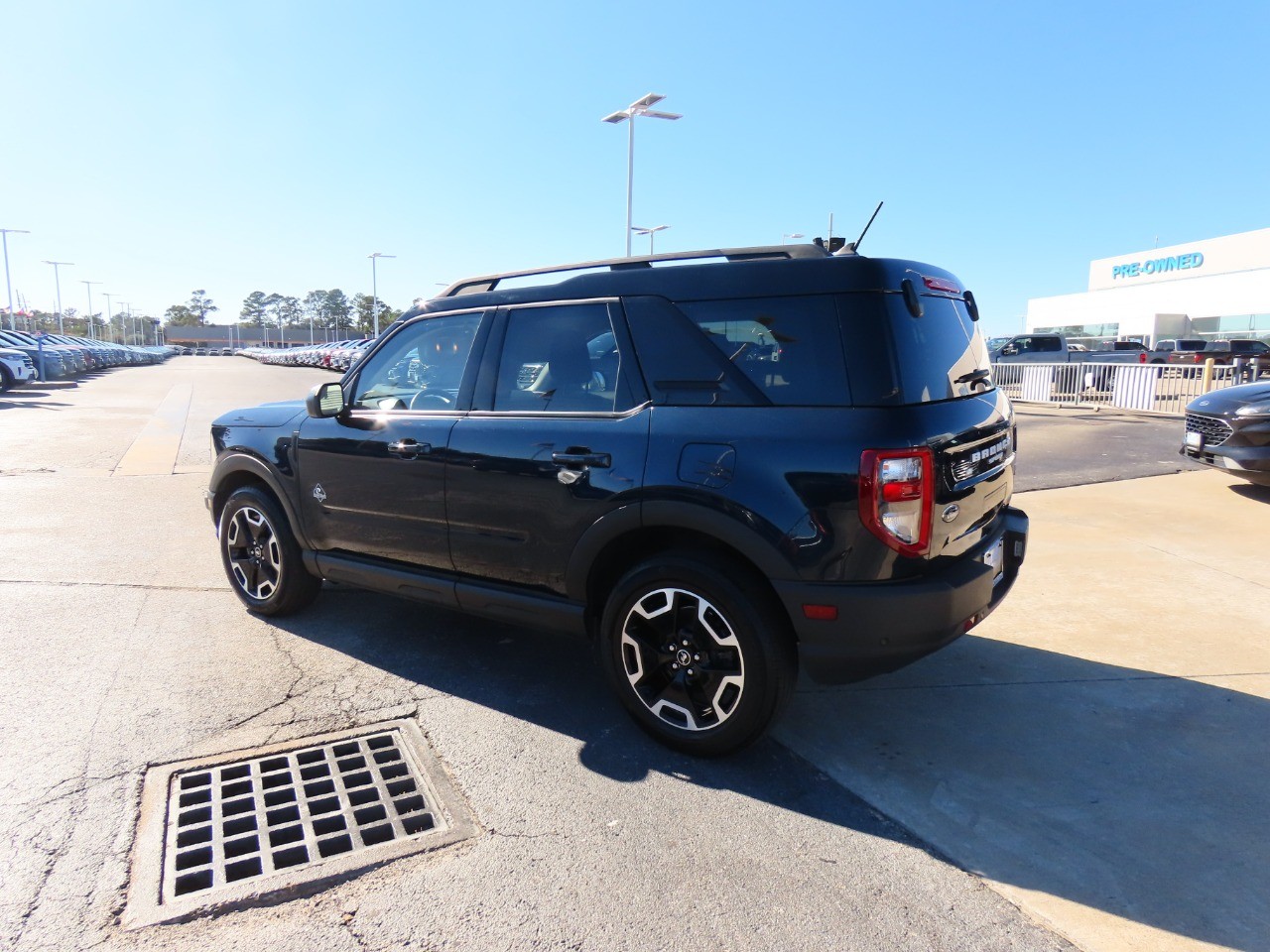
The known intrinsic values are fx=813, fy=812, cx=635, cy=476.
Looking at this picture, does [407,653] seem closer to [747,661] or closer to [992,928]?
[747,661]

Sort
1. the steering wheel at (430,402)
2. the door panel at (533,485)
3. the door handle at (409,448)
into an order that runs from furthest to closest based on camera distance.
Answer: the steering wheel at (430,402) < the door handle at (409,448) < the door panel at (533,485)

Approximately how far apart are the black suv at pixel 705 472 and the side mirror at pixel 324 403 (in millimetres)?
187

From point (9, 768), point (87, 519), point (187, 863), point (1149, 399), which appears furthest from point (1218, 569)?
point (1149, 399)

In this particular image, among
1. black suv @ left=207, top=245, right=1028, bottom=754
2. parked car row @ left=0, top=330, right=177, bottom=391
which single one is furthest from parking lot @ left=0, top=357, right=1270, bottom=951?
parked car row @ left=0, top=330, right=177, bottom=391

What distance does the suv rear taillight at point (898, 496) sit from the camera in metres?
2.68

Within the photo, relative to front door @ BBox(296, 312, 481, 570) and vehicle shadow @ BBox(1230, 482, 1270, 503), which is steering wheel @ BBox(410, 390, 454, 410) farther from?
vehicle shadow @ BBox(1230, 482, 1270, 503)

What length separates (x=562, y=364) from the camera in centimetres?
354

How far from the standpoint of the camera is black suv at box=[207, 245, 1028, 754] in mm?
2785

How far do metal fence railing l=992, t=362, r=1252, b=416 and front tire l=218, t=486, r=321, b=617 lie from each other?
50.1 feet

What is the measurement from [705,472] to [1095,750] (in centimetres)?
199

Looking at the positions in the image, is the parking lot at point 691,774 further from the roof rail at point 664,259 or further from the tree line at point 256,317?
the tree line at point 256,317

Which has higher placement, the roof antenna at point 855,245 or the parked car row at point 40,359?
the roof antenna at point 855,245

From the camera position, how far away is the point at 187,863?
255cm

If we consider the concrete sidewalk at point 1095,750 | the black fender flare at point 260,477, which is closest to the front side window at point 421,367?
the black fender flare at point 260,477
